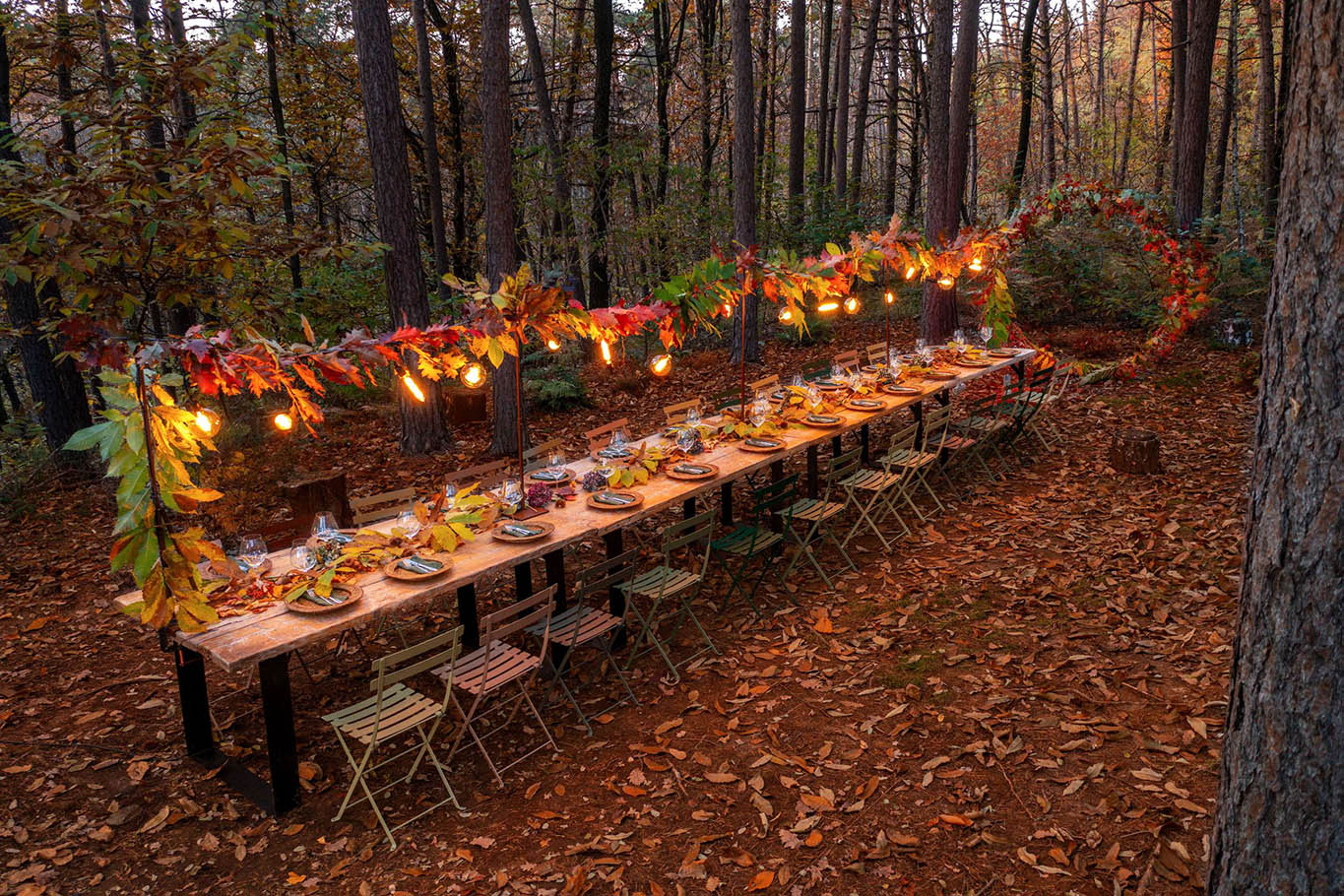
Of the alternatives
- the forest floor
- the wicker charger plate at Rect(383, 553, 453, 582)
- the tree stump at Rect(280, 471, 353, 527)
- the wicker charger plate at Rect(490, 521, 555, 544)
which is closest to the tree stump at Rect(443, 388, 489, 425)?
the tree stump at Rect(280, 471, 353, 527)

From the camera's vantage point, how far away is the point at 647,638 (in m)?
5.55

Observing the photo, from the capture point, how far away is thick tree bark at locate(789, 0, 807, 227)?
52.7 feet

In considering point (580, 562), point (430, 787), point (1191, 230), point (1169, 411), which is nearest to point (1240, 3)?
point (1191, 230)

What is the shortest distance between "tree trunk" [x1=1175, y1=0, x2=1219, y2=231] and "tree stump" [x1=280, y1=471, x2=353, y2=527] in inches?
504

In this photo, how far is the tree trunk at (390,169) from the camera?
8664mm

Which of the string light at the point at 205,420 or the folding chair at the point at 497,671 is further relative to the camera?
the folding chair at the point at 497,671

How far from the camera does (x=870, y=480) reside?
283 inches

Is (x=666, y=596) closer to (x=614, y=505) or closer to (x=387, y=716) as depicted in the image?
(x=614, y=505)

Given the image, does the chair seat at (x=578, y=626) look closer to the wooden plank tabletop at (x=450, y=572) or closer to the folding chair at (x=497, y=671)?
the folding chair at (x=497, y=671)

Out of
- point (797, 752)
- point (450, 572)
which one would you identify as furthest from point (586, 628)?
point (797, 752)

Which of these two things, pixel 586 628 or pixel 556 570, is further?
pixel 556 570

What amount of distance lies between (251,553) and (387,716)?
1287mm

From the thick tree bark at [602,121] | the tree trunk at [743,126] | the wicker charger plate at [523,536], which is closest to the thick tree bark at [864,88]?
the tree trunk at [743,126]

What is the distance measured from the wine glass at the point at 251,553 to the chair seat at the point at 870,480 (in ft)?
14.9
